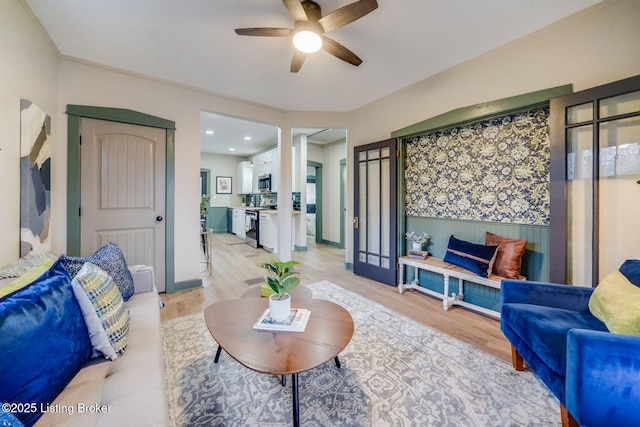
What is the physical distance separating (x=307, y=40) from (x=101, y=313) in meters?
2.26

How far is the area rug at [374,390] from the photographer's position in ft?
4.48

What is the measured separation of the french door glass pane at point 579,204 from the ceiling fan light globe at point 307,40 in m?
2.18

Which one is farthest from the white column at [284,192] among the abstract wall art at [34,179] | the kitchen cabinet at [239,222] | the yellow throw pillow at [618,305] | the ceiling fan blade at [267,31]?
the yellow throw pillow at [618,305]

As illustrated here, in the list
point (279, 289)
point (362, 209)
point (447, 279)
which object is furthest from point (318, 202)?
point (279, 289)

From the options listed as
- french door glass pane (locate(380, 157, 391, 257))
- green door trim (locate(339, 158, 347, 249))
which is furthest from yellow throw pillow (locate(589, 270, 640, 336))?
green door trim (locate(339, 158, 347, 249))

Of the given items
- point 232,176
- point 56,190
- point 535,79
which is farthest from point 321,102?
point 232,176

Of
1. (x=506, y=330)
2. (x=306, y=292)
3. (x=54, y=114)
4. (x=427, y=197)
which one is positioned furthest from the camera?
(x=427, y=197)

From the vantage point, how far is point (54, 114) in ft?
8.18

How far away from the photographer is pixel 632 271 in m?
1.48

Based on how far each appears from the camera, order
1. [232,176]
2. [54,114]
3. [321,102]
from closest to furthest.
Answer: [54,114]
[321,102]
[232,176]

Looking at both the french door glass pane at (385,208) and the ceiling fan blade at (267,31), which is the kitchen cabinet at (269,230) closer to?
the french door glass pane at (385,208)

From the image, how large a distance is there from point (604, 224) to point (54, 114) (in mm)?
4960

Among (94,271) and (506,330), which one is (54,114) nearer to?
(94,271)

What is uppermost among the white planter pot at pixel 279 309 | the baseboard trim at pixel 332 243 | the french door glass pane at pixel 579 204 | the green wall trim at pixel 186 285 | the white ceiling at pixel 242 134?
the white ceiling at pixel 242 134
